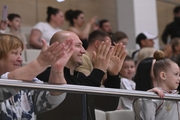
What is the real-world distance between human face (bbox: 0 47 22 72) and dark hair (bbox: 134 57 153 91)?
1534mm

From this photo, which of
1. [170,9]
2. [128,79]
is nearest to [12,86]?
[128,79]

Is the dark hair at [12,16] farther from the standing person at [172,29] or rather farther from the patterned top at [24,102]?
the patterned top at [24,102]

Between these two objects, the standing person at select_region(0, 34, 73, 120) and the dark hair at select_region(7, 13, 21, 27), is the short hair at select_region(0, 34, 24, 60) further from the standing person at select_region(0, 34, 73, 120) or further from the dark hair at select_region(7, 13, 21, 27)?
the dark hair at select_region(7, 13, 21, 27)

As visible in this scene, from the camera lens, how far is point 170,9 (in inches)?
382

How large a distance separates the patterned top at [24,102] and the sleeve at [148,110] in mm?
753

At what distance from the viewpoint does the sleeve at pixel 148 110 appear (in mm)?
3729

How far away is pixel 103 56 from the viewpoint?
154 inches

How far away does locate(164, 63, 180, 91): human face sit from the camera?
13.9 feet

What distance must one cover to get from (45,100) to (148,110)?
925 millimetres

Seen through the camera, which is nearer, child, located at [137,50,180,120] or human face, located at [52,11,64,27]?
child, located at [137,50,180,120]

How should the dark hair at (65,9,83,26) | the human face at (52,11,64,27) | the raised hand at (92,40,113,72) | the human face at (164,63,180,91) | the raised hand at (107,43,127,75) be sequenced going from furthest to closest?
the dark hair at (65,9,83,26)
the human face at (52,11,64,27)
the human face at (164,63,180,91)
the raised hand at (107,43,127,75)
the raised hand at (92,40,113,72)

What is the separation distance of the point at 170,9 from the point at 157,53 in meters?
5.36

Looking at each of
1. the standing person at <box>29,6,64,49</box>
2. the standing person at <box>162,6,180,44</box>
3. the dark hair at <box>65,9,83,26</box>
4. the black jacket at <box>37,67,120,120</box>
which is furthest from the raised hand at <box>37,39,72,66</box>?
the standing person at <box>162,6,180,44</box>

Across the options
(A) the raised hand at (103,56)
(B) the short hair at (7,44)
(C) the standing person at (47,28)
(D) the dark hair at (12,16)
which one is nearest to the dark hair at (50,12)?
(C) the standing person at (47,28)
